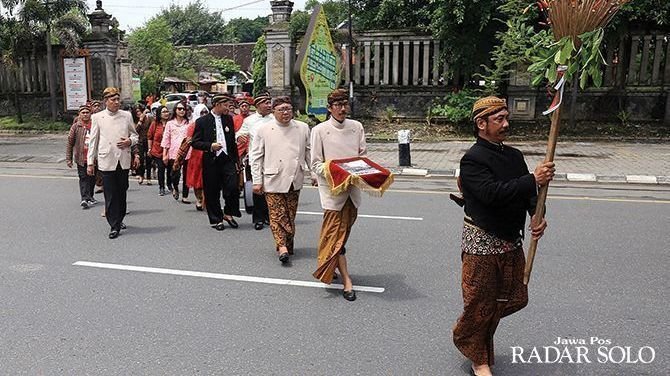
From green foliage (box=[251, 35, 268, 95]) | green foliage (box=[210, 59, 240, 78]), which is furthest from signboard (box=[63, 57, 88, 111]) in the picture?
green foliage (box=[210, 59, 240, 78])

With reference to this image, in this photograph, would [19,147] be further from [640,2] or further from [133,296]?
[640,2]

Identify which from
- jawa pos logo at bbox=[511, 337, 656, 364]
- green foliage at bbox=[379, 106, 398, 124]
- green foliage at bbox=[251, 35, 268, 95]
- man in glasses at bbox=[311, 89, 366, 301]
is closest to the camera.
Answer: jawa pos logo at bbox=[511, 337, 656, 364]

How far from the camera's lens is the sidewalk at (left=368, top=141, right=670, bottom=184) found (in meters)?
11.2

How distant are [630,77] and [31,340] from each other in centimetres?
1804

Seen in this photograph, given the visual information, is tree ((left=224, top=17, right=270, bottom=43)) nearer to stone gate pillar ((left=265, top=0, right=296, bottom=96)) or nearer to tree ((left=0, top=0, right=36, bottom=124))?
tree ((left=0, top=0, right=36, bottom=124))

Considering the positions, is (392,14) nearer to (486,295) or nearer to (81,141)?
(81,141)

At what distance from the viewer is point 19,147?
56.6 ft

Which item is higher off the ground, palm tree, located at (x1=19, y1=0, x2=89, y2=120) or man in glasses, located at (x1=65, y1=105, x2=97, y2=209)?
palm tree, located at (x1=19, y1=0, x2=89, y2=120)

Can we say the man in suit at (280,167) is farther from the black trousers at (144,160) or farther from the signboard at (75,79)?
the signboard at (75,79)

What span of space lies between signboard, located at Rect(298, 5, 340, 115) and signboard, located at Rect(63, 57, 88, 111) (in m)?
9.15

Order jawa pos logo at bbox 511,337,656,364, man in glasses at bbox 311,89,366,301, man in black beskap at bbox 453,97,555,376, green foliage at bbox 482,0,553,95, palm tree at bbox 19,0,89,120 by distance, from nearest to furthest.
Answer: man in black beskap at bbox 453,97,555,376
jawa pos logo at bbox 511,337,656,364
man in glasses at bbox 311,89,366,301
green foliage at bbox 482,0,553,95
palm tree at bbox 19,0,89,120

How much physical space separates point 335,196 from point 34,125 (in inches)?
794

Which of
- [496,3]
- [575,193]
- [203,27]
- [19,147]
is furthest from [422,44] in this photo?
[203,27]

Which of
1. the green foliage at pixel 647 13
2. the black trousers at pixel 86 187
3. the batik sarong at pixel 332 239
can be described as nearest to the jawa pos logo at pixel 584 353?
the batik sarong at pixel 332 239
